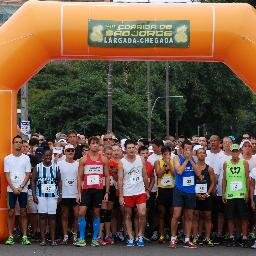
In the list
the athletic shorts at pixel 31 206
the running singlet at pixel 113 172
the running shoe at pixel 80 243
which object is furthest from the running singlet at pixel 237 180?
the athletic shorts at pixel 31 206

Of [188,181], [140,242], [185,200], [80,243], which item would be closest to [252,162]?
[188,181]

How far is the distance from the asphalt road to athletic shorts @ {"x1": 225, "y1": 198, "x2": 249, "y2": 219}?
0.58m

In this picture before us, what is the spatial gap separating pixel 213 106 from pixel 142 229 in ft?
123

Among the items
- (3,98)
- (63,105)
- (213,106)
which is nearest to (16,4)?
(213,106)

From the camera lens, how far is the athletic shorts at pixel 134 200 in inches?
476

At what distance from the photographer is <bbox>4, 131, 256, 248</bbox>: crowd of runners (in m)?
12.0

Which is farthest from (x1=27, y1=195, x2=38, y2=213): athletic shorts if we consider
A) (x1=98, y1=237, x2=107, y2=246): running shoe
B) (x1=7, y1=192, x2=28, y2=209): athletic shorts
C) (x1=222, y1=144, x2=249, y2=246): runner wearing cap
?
(x1=222, y1=144, x2=249, y2=246): runner wearing cap

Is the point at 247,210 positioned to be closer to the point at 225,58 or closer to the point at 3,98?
the point at 225,58

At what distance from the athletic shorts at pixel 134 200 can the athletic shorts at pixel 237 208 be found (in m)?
1.49

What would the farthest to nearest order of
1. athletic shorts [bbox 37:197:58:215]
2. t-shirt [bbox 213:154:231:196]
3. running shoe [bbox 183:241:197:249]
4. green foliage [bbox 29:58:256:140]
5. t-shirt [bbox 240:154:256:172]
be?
green foliage [bbox 29:58:256:140]
t-shirt [bbox 213:154:231:196]
t-shirt [bbox 240:154:256:172]
athletic shorts [bbox 37:197:58:215]
running shoe [bbox 183:241:197:249]

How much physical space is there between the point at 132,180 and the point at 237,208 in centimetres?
192

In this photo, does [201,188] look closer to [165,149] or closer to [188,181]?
[188,181]

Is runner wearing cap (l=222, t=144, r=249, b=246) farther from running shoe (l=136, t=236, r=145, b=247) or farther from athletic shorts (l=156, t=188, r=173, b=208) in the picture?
running shoe (l=136, t=236, r=145, b=247)

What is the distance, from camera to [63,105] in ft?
124
